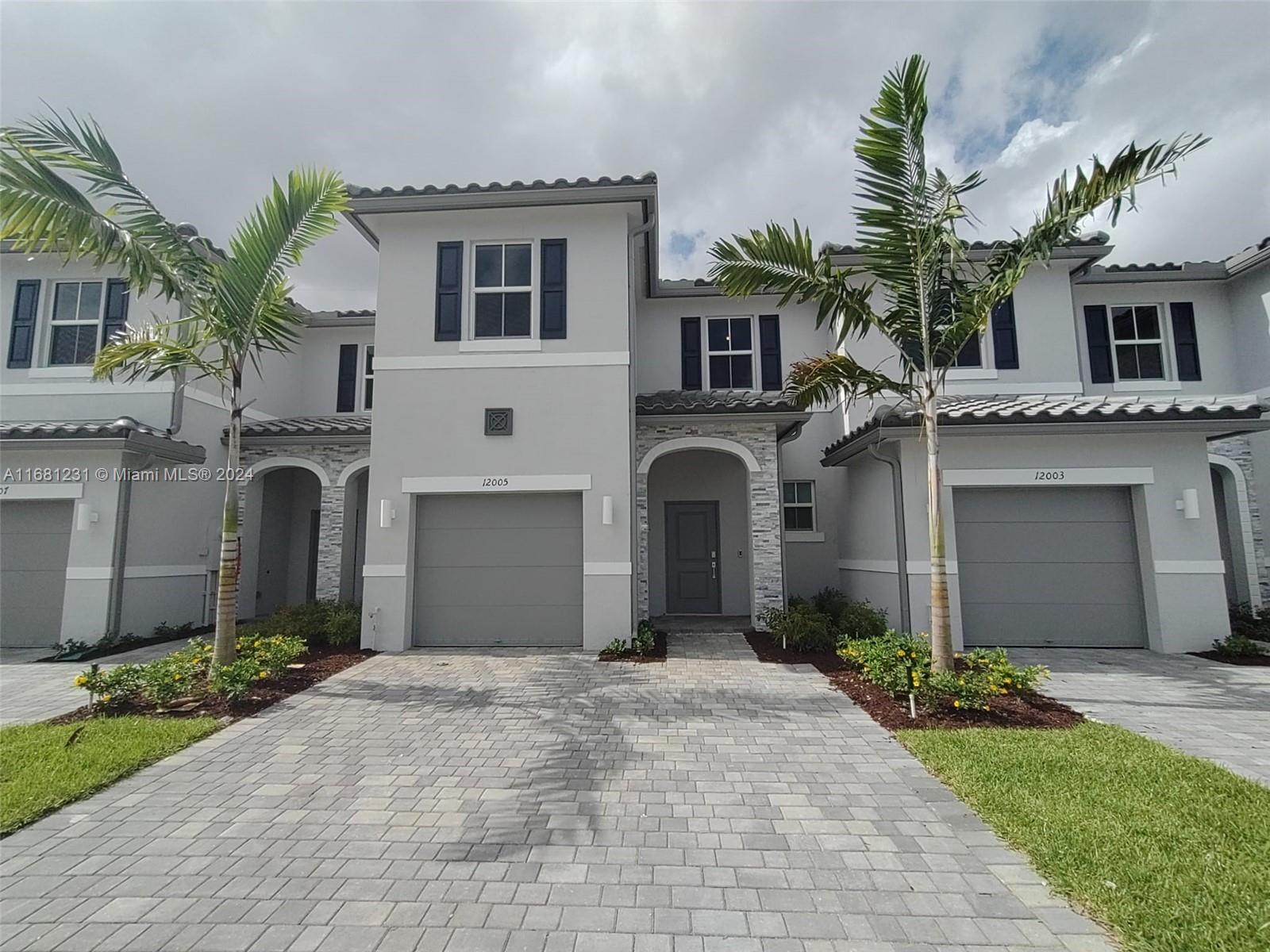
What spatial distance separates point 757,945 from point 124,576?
39.1 feet

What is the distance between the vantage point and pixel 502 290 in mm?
10047

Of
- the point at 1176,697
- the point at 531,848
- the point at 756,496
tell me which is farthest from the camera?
the point at 756,496

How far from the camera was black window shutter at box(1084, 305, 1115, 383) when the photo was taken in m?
12.9

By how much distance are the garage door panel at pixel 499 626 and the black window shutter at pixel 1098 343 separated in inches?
478

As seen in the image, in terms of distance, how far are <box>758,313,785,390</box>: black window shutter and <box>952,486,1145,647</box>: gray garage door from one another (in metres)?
5.08

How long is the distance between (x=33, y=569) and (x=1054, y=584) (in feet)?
55.3

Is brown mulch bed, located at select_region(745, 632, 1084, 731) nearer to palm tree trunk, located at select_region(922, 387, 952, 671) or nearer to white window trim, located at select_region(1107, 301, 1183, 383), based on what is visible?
palm tree trunk, located at select_region(922, 387, 952, 671)

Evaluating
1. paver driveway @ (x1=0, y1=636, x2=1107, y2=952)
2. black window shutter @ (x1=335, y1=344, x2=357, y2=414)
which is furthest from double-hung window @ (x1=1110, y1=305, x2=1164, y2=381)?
black window shutter @ (x1=335, y1=344, x2=357, y2=414)

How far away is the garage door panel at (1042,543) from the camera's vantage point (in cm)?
950

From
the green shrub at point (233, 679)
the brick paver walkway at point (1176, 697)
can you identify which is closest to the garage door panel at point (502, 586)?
the green shrub at point (233, 679)

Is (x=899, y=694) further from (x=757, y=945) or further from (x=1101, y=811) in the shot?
(x=757, y=945)

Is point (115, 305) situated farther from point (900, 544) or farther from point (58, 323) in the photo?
point (900, 544)

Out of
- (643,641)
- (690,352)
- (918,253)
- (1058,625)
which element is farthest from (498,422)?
(1058,625)

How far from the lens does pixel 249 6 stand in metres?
7.75
